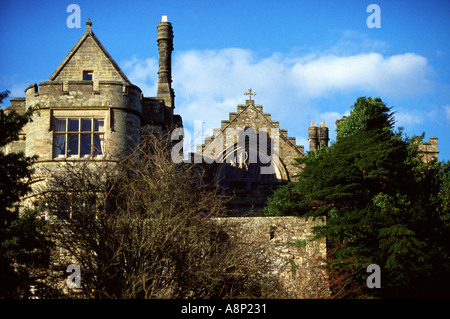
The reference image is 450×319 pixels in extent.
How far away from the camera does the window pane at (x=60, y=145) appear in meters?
23.6

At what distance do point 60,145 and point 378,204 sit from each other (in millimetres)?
10446

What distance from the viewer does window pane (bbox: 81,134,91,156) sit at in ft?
77.5

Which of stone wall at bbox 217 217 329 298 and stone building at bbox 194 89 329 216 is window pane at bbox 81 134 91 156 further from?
stone building at bbox 194 89 329 216

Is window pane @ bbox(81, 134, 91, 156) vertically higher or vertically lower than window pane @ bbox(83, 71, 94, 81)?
lower

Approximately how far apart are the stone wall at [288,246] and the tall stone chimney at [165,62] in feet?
30.4

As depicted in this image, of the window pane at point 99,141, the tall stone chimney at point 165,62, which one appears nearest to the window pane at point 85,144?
the window pane at point 99,141

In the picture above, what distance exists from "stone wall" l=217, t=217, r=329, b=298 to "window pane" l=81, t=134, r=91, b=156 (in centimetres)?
637

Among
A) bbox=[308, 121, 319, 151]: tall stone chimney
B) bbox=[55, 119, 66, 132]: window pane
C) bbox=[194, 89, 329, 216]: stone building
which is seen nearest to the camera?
bbox=[55, 119, 66, 132]: window pane

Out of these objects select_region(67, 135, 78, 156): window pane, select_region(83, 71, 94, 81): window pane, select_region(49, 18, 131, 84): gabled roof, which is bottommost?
select_region(67, 135, 78, 156): window pane

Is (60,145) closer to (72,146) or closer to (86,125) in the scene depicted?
(72,146)

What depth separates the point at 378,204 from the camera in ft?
68.9

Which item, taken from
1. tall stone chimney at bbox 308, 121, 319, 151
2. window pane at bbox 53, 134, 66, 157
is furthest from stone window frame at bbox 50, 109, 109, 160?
tall stone chimney at bbox 308, 121, 319, 151

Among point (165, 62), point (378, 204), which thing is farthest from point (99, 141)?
point (378, 204)
